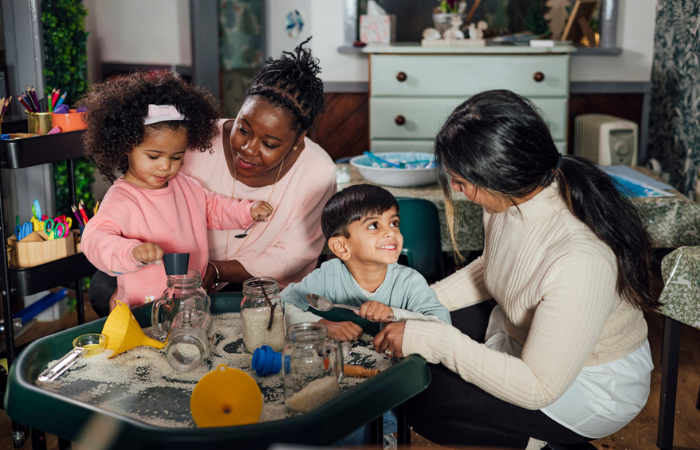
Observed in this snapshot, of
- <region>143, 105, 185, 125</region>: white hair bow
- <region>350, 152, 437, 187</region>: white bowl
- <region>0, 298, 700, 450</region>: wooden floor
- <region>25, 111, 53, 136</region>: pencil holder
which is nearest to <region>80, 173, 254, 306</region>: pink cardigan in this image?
<region>143, 105, 185, 125</region>: white hair bow

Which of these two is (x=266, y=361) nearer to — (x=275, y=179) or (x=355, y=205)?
(x=355, y=205)

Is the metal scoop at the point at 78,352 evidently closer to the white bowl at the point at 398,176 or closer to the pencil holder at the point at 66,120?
the pencil holder at the point at 66,120

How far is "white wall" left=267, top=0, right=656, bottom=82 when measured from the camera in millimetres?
4145

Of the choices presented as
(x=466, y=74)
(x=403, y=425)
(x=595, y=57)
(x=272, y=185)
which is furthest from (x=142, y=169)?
(x=595, y=57)

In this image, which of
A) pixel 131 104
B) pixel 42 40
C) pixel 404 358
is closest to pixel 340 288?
pixel 404 358

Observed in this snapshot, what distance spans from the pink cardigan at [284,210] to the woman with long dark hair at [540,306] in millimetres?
610

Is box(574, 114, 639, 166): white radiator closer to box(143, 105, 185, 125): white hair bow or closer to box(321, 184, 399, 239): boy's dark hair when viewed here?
box(321, 184, 399, 239): boy's dark hair

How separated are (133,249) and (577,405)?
1029mm

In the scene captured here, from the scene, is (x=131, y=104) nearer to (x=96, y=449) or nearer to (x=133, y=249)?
(x=133, y=249)

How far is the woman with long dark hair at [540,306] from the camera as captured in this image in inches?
49.0

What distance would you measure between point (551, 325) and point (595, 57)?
139 inches

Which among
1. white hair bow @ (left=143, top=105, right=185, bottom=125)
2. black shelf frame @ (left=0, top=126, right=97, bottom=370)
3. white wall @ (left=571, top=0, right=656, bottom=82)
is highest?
white wall @ (left=571, top=0, right=656, bottom=82)

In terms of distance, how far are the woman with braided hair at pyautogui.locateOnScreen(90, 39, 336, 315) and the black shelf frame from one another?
172 millimetres

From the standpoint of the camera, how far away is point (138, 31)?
4012 millimetres
